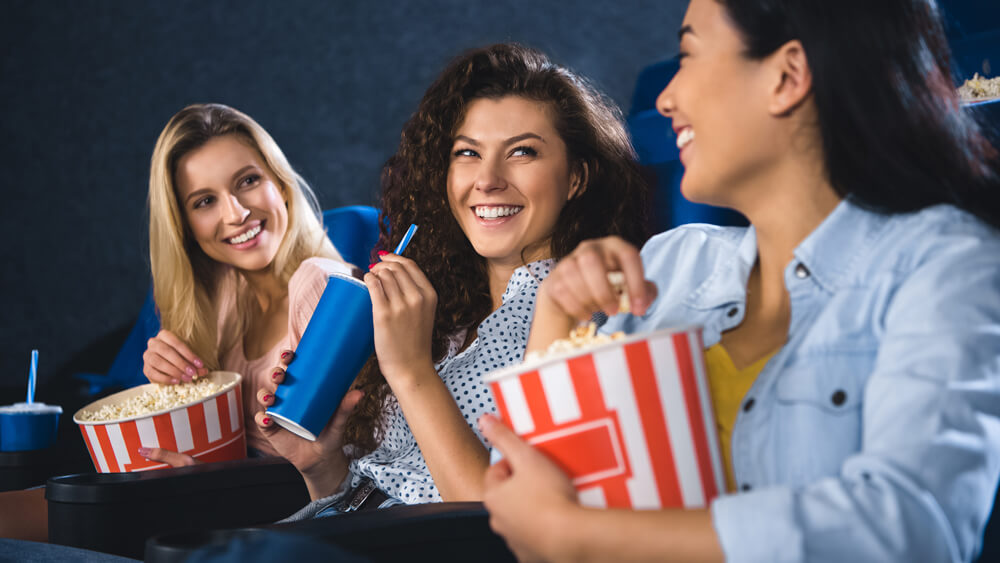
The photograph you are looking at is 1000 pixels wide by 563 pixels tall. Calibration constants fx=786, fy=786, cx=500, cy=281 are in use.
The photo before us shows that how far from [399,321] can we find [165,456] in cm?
52

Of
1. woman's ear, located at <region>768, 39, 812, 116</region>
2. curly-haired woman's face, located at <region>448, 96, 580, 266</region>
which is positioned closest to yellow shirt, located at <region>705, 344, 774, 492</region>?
woman's ear, located at <region>768, 39, 812, 116</region>

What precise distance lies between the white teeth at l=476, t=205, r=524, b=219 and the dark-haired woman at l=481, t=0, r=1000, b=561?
0.47 m

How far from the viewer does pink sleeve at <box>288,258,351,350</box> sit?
1606 millimetres

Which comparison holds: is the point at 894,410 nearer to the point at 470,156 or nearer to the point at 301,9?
the point at 470,156

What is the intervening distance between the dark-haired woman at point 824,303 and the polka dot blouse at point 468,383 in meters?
0.38

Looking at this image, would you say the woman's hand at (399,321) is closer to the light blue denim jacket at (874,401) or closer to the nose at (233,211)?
the light blue denim jacket at (874,401)

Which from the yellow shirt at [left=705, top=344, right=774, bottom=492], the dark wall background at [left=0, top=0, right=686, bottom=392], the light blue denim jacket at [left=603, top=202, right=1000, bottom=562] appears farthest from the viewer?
the dark wall background at [left=0, top=0, right=686, bottom=392]

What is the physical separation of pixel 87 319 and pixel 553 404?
2.80 meters

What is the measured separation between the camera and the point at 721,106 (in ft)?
2.45

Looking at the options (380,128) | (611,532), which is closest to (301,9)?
(380,128)

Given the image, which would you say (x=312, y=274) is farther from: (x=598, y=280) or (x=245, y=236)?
(x=598, y=280)

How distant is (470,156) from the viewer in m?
1.35

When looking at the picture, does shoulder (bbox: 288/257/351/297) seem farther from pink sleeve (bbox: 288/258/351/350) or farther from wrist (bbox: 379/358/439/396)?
wrist (bbox: 379/358/439/396)

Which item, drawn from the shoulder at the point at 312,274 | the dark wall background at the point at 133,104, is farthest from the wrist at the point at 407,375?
the dark wall background at the point at 133,104
